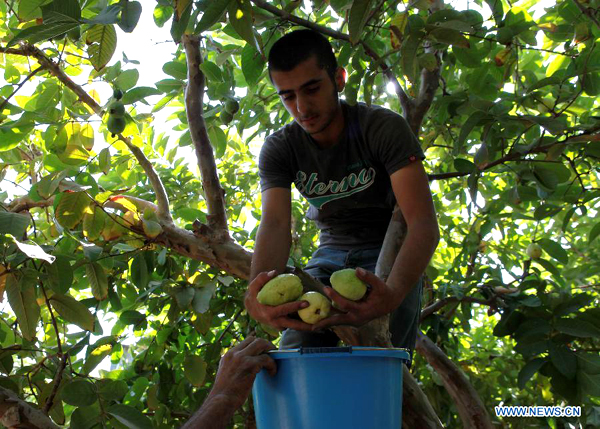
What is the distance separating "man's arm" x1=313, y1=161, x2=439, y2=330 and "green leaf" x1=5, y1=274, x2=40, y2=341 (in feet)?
2.94

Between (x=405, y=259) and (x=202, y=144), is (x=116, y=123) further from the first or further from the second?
(x=405, y=259)

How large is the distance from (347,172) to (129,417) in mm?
1033

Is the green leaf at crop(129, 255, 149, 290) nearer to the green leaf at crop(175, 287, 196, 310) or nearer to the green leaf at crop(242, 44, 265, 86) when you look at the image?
the green leaf at crop(175, 287, 196, 310)

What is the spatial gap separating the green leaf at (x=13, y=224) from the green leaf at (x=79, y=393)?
0.51 m

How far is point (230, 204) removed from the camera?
4.00m

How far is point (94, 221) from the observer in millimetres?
2213

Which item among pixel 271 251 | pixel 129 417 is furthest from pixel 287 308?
pixel 129 417

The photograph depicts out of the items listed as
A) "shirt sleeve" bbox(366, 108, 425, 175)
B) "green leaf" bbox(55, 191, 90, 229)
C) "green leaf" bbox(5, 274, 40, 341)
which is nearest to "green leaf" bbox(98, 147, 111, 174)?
"green leaf" bbox(55, 191, 90, 229)

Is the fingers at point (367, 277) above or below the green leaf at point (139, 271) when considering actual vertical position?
below

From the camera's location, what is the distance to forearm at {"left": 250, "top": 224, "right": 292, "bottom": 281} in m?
2.04

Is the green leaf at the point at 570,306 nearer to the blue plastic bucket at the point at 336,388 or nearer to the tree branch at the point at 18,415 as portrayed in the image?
the blue plastic bucket at the point at 336,388

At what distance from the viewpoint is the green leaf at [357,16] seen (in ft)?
4.57

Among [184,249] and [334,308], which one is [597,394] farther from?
[184,249]

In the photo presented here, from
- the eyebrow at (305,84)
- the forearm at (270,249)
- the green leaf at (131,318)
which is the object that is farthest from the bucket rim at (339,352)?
the green leaf at (131,318)
